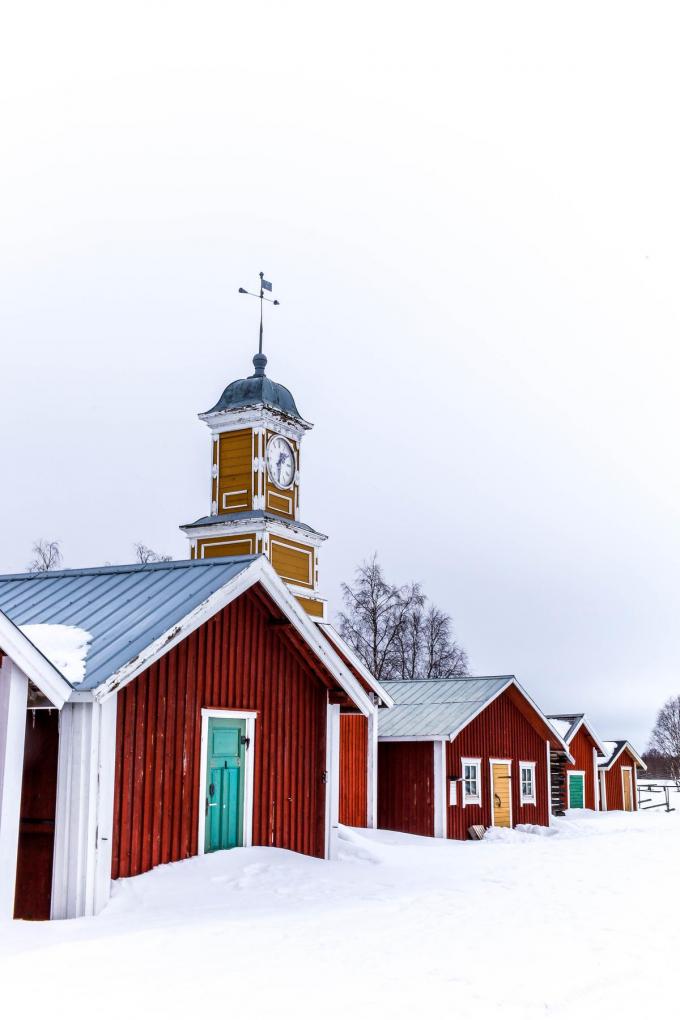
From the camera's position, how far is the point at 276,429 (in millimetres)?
29359

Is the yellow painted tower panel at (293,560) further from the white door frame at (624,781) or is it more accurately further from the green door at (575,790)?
the white door frame at (624,781)

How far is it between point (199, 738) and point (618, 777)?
32.1 meters

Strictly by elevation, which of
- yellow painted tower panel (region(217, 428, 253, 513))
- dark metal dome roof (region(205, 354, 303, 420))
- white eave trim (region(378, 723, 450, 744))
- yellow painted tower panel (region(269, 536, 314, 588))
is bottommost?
white eave trim (region(378, 723, 450, 744))

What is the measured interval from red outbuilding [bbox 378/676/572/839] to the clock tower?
3743mm

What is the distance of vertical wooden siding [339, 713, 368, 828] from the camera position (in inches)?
950

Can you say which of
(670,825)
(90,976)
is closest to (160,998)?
(90,976)

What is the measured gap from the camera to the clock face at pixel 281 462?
29.0m

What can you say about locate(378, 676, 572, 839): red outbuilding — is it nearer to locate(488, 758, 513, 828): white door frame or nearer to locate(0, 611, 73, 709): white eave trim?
locate(488, 758, 513, 828): white door frame

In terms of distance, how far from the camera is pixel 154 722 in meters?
12.6

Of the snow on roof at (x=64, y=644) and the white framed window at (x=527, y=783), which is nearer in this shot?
the snow on roof at (x=64, y=644)

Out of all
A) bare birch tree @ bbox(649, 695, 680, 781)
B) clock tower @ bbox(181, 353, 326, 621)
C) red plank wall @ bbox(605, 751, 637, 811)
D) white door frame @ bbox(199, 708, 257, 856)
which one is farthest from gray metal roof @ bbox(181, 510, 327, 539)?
bare birch tree @ bbox(649, 695, 680, 781)

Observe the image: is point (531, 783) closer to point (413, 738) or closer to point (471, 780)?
point (471, 780)

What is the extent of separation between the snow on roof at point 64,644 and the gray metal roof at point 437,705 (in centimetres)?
1409

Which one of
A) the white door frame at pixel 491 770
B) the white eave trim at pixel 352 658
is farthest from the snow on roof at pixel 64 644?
the white door frame at pixel 491 770
